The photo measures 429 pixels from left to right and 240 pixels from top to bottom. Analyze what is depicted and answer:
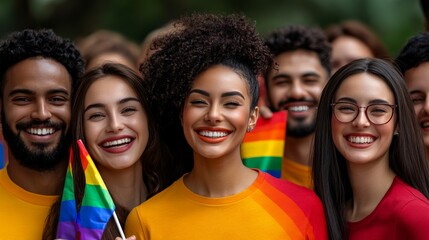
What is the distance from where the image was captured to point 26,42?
18.7 ft

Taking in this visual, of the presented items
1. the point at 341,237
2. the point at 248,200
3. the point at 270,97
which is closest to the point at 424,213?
the point at 341,237

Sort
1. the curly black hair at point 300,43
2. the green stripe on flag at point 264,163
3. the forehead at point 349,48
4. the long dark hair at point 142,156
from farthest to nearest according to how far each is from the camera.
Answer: the forehead at point 349,48 → the curly black hair at point 300,43 → the green stripe on flag at point 264,163 → the long dark hair at point 142,156

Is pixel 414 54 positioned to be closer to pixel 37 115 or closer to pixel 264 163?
pixel 264 163

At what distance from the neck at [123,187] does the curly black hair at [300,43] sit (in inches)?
80.5

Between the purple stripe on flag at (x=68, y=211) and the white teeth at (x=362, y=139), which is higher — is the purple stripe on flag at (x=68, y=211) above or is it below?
below

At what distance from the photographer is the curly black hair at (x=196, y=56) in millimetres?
5168

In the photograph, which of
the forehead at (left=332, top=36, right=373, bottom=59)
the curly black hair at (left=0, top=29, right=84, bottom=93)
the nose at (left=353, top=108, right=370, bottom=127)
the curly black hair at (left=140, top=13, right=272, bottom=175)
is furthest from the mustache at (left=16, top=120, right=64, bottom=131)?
the forehead at (left=332, top=36, right=373, bottom=59)

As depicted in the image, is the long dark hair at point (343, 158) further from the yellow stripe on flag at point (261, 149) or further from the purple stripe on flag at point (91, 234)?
the purple stripe on flag at point (91, 234)

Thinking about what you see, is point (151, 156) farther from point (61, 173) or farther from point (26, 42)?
point (26, 42)

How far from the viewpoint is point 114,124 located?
5.35 meters

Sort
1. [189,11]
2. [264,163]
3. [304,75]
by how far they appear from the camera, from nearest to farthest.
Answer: [264,163], [304,75], [189,11]

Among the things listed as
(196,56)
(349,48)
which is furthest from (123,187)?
(349,48)

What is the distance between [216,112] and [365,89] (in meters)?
0.88

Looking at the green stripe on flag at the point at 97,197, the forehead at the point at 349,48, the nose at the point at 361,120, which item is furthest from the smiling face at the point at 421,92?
the forehead at the point at 349,48
